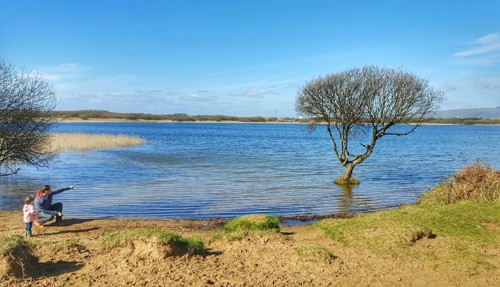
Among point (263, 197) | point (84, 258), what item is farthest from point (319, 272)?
point (263, 197)

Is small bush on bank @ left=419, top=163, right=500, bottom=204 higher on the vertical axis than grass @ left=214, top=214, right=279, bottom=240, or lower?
higher

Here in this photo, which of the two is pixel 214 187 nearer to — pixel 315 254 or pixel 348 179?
pixel 348 179

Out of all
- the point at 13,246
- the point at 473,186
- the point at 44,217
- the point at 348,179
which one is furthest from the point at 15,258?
the point at 348,179

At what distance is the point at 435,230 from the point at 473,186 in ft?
20.1

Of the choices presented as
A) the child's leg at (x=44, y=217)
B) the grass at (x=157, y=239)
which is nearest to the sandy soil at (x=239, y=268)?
the grass at (x=157, y=239)

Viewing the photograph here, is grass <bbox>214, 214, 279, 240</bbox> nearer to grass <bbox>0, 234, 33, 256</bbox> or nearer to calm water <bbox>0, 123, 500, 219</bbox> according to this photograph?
grass <bbox>0, 234, 33, 256</bbox>

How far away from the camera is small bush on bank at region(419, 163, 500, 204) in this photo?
48.7 ft

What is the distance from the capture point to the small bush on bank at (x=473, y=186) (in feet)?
48.7

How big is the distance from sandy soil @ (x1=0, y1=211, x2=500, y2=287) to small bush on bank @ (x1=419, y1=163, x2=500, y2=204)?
615cm

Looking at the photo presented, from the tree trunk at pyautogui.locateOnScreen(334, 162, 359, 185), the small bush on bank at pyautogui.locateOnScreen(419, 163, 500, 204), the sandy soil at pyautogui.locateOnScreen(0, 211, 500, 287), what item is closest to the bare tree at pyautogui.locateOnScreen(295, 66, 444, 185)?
the tree trunk at pyautogui.locateOnScreen(334, 162, 359, 185)

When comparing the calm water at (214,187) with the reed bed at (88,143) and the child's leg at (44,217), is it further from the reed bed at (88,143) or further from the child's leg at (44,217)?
the reed bed at (88,143)

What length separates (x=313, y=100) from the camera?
2767 cm

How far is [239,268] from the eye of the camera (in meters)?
8.50

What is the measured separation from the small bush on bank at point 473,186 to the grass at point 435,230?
9 centimetres
